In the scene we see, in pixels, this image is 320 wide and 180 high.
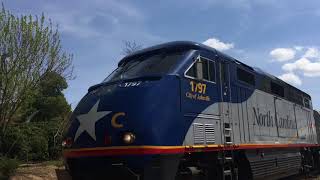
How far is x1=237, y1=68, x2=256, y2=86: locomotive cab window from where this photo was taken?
1208cm

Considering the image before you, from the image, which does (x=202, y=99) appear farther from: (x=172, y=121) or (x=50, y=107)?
(x=50, y=107)

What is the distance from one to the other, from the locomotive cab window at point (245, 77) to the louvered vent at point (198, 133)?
2932 millimetres

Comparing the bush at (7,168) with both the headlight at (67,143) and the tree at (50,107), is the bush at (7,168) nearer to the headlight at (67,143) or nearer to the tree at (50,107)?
the headlight at (67,143)

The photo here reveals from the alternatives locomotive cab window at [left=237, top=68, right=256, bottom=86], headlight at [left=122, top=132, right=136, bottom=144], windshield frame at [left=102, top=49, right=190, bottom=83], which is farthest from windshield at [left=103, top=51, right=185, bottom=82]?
locomotive cab window at [left=237, top=68, right=256, bottom=86]

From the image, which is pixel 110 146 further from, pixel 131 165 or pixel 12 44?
pixel 12 44

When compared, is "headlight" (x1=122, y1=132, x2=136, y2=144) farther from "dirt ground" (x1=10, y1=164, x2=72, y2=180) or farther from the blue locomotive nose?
"dirt ground" (x1=10, y1=164, x2=72, y2=180)

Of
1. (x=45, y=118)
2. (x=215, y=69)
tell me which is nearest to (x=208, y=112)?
(x=215, y=69)

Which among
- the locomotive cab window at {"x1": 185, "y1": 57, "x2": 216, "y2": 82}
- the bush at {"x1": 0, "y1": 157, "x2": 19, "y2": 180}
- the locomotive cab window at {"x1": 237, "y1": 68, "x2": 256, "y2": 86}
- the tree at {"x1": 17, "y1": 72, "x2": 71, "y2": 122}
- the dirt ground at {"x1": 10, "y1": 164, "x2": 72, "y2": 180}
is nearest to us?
the locomotive cab window at {"x1": 185, "y1": 57, "x2": 216, "y2": 82}

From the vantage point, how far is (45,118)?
29938 millimetres

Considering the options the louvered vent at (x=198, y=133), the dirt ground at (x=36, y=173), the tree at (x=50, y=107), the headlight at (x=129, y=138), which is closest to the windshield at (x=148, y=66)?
the louvered vent at (x=198, y=133)

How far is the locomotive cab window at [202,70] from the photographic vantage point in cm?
964

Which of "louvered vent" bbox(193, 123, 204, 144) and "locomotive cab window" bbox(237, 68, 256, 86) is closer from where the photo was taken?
"louvered vent" bbox(193, 123, 204, 144)

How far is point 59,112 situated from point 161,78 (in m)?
24.0

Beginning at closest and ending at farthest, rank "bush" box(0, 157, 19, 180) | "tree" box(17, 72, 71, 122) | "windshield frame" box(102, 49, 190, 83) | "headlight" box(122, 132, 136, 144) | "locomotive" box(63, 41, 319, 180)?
"headlight" box(122, 132, 136, 144), "locomotive" box(63, 41, 319, 180), "windshield frame" box(102, 49, 190, 83), "bush" box(0, 157, 19, 180), "tree" box(17, 72, 71, 122)
